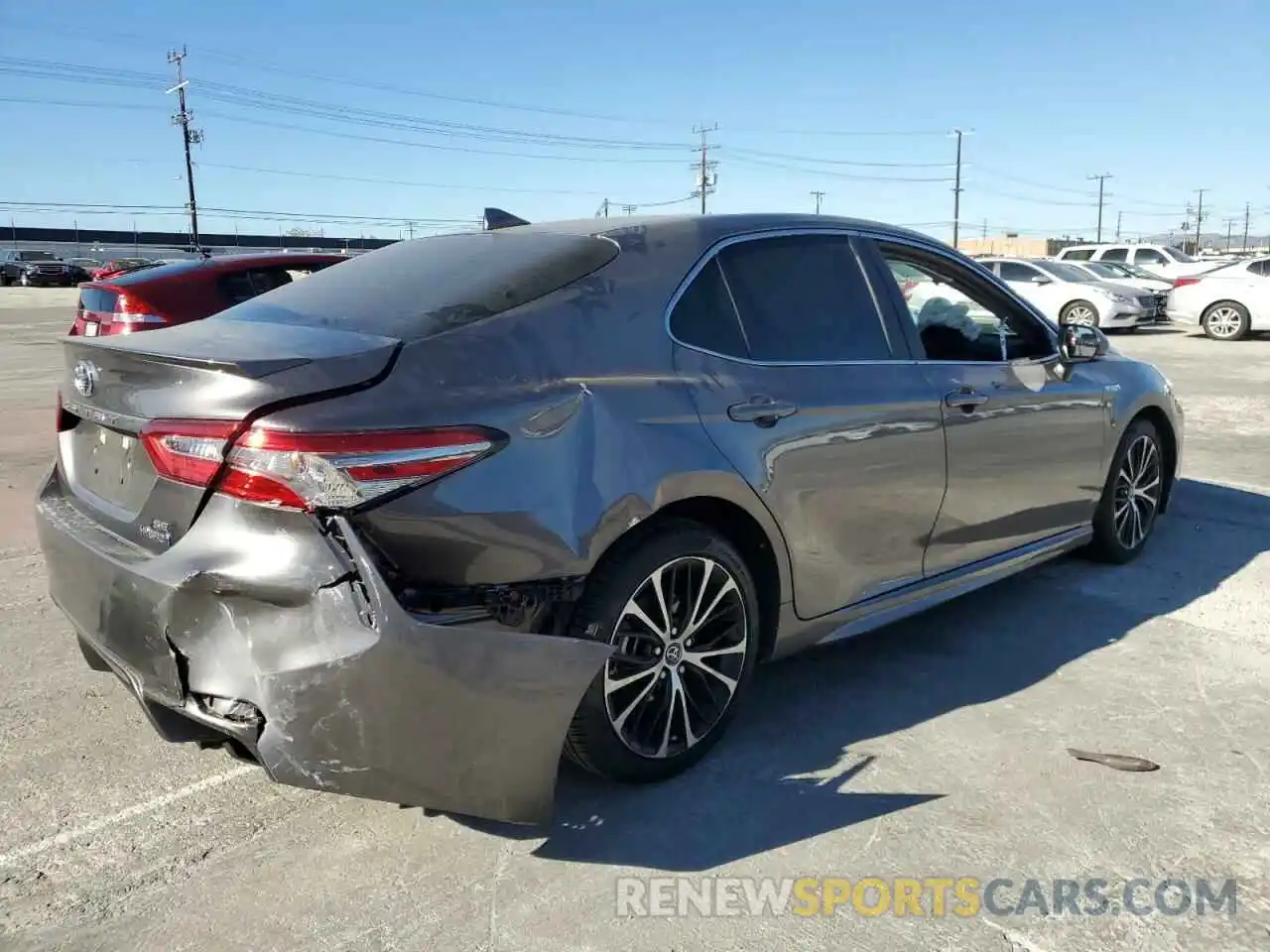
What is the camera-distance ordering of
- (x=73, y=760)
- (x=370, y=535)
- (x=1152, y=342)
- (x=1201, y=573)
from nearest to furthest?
(x=370, y=535) < (x=73, y=760) < (x=1201, y=573) < (x=1152, y=342)

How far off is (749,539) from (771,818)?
0.83 m

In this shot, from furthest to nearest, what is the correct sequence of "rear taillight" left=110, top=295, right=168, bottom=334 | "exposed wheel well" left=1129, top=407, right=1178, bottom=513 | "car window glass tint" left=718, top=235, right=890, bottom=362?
"rear taillight" left=110, top=295, right=168, bottom=334, "exposed wheel well" left=1129, top=407, right=1178, bottom=513, "car window glass tint" left=718, top=235, right=890, bottom=362

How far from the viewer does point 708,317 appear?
10.5 feet

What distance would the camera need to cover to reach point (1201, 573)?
515cm

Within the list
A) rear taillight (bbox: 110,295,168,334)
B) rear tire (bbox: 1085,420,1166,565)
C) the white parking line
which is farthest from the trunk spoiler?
rear taillight (bbox: 110,295,168,334)

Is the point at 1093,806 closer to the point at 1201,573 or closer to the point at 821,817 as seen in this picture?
the point at 821,817

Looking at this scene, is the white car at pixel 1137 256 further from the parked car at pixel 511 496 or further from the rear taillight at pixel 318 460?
the rear taillight at pixel 318 460

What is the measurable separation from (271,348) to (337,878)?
135cm

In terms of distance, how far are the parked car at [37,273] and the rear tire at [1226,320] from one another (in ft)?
173

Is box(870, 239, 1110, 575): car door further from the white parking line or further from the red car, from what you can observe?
the red car

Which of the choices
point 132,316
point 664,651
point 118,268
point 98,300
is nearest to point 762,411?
point 664,651

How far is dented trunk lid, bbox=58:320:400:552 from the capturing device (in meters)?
2.43

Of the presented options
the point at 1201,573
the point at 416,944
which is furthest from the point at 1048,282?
the point at 416,944

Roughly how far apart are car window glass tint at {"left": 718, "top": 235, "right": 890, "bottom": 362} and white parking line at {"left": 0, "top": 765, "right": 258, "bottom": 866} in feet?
6.85
